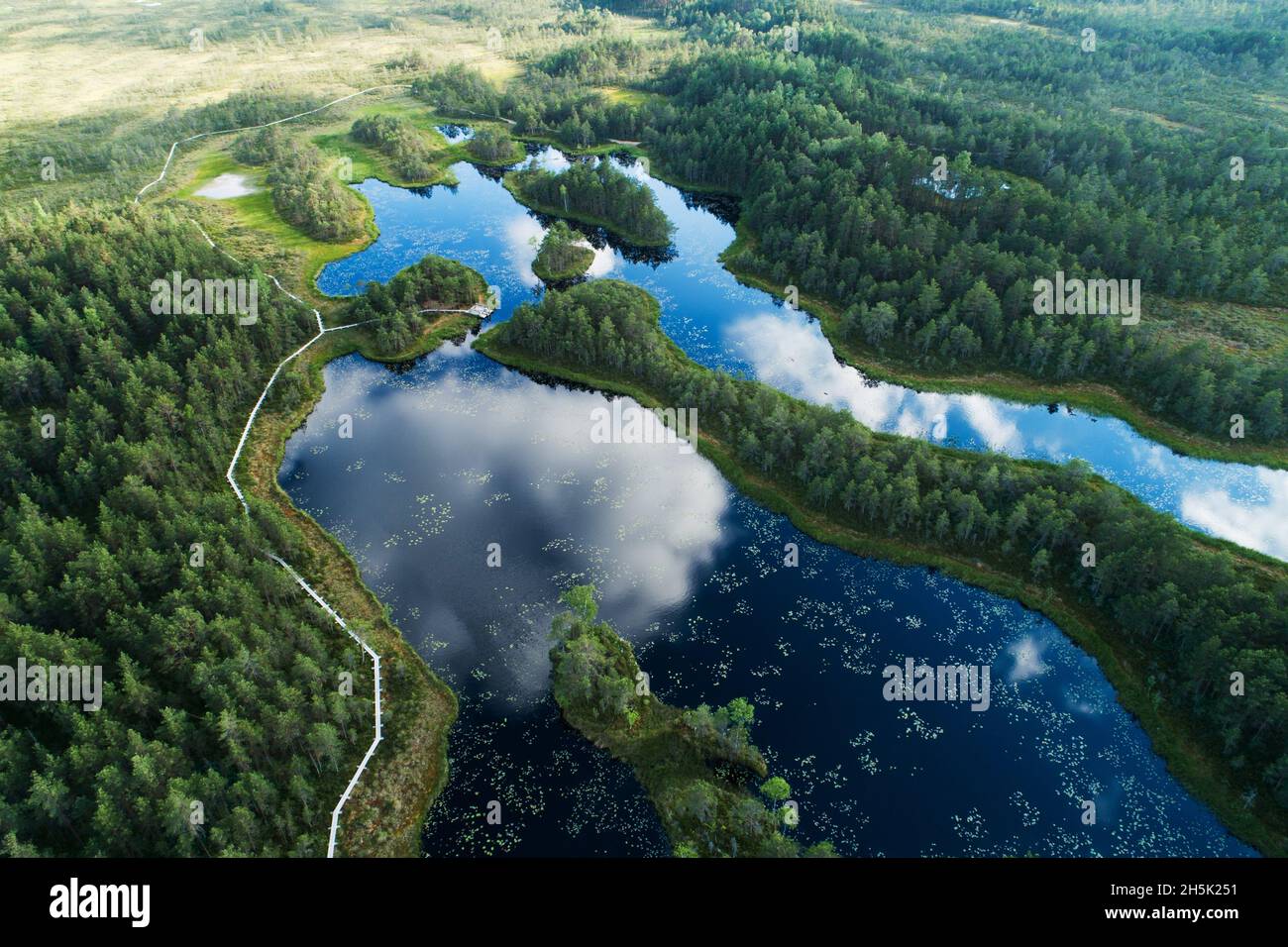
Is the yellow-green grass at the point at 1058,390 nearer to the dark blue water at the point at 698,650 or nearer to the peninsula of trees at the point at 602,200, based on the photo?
the dark blue water at the point at 698,650

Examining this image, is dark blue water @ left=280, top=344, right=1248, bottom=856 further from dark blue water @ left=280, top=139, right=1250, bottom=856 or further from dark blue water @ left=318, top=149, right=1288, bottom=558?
dark blue water @ left=318, top=149, right=1288, bottom=558

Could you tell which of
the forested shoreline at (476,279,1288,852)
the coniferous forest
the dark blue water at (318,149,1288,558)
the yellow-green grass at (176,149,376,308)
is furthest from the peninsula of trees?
the forested shoreline at (476,279,1288,852)

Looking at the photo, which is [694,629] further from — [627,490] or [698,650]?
[627,490]

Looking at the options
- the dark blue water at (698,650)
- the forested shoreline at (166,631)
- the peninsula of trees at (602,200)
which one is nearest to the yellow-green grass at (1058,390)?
the dark blue water at (698,650)

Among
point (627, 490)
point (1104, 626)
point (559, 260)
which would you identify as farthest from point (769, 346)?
point (1104, 626)

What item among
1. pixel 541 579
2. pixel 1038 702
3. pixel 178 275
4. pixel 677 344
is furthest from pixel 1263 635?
pixel 178 275

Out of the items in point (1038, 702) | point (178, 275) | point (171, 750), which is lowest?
point (1038, 702)
